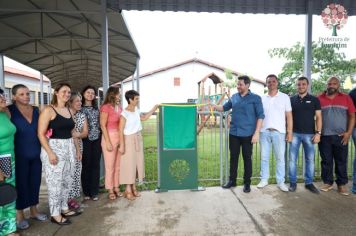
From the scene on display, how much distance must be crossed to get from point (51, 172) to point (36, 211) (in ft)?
2.69

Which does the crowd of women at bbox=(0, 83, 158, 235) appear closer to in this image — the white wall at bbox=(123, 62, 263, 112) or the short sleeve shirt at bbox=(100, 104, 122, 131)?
the short sleeve shirt at bbox=(100, 104, 122, 131)

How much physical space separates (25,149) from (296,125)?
4143mm

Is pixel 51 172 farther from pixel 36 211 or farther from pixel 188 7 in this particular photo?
pixel 188 7

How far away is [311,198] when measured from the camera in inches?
189

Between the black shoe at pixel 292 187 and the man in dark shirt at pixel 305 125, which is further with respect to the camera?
the black shoe at pixel 292 187

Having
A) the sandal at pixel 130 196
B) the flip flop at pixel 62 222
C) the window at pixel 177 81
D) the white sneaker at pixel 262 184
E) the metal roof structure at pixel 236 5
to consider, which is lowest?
the flip flop at pixel 62 222

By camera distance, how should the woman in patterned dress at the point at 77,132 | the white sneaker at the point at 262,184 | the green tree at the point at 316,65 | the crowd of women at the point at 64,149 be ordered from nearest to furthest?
1. the crowd of women at the point at 64,149
2. the woman in patterned dress at the point at 77,132
3. the white sneaker at the point at 262,184
4. the green tree at the point at 316,65

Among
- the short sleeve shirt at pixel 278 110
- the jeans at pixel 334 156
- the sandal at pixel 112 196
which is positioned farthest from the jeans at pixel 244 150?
the sandal at pixel 112 196

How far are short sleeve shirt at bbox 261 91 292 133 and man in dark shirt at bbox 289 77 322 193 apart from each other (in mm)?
192

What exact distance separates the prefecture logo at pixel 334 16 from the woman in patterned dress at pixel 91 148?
4.75 meters

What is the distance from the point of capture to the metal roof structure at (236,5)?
5656 millimetres

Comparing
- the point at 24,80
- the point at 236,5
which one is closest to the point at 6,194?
the point at 236,5

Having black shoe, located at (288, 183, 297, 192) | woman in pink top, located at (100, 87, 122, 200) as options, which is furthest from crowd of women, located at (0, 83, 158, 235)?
black shoe, located at (288, 183, 297, 192)

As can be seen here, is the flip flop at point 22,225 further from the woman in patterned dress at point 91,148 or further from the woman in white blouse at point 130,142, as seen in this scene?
the woman in white blouse at point 130,142
